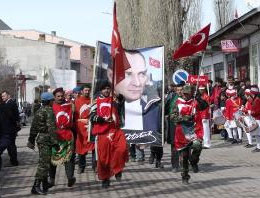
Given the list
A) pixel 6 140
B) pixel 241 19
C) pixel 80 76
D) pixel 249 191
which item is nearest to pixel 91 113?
pixel 249 191

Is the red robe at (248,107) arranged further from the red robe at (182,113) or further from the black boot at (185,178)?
the black boot at (185,178)

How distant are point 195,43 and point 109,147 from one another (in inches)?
115

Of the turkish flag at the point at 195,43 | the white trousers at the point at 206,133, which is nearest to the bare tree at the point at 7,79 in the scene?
the white trousers at the point at 206,133

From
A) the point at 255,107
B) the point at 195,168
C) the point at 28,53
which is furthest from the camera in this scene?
the point at 28,53

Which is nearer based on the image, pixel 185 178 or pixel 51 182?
pixel 51 182

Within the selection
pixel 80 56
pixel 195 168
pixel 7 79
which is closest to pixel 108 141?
pixel 195 168

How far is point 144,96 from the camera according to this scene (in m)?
12.7

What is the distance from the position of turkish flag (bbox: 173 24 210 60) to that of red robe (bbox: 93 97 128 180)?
225cm

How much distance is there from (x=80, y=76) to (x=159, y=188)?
9562 cm

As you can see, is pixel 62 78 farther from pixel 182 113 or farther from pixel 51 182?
pixel 51 182

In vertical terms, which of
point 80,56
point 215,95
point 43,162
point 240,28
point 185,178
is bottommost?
point 185,178

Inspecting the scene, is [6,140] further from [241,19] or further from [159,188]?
[241,19]

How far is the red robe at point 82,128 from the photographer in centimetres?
1255

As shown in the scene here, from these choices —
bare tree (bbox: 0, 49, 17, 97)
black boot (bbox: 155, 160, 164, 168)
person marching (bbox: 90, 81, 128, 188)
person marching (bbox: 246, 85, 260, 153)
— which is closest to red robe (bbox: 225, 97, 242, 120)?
person marching (bbox: 246, 85, 260, 153)
